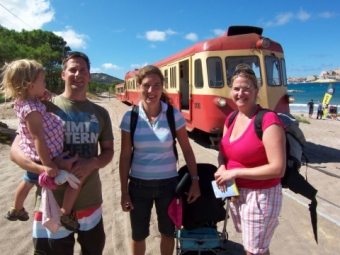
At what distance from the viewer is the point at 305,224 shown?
386 cm

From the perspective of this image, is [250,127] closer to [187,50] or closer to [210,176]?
[210,176]

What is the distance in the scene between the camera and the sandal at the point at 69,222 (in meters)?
1.97

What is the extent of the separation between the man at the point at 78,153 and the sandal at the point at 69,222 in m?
0.06

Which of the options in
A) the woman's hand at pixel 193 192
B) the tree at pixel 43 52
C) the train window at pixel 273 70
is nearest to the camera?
the woman's hand at pixel 193 192

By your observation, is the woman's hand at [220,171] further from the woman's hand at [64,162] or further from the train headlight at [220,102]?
the train headlight at [220,102]

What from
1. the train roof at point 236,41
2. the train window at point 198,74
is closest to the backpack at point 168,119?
the train roof at point 236,41

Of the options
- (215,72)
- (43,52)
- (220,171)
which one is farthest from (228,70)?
(43,52)

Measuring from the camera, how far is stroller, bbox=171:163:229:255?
2549mm

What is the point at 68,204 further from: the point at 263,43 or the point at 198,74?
the point at 263,43

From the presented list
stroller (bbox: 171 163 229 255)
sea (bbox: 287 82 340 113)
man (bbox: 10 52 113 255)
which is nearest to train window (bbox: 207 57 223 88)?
stroller (bbox: 171 163 229 255)

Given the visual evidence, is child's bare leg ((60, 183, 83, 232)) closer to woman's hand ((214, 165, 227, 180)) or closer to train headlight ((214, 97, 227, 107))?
woman's hand ((214, 165, 227, 180))

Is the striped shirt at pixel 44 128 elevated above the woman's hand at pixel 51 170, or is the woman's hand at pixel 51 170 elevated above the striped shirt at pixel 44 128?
the striped shirt at pixel 44 128

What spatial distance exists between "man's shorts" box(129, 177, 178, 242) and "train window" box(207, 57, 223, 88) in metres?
5.59

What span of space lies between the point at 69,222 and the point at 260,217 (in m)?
1.41
